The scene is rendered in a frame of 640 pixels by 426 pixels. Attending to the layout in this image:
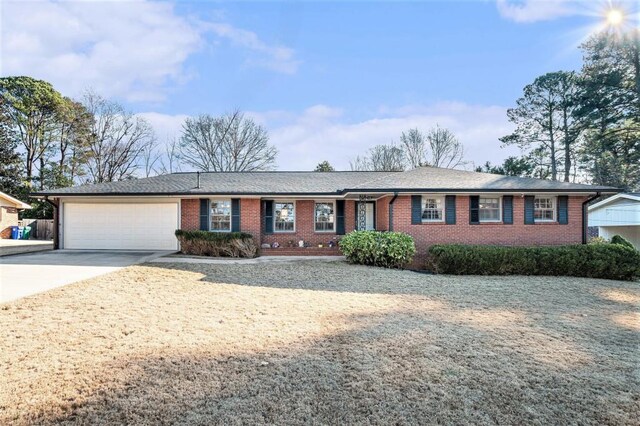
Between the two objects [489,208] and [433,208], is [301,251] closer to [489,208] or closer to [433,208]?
[433,208]

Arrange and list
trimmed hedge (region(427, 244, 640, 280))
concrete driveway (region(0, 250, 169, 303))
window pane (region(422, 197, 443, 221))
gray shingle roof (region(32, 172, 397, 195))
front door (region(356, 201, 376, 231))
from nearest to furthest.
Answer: concrete driveway (region(0, 250, 169, 303)), trimmed hedge (region(427, 244, 640, 280)), window pane (region(422, 197, 443, 221)), gray shingle roof (region(32, 172, 397, 195)), front door (region(356, 201, 376, 231))

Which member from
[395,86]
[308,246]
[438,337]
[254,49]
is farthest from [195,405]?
[395,86]

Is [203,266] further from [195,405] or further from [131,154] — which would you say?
[131,154]

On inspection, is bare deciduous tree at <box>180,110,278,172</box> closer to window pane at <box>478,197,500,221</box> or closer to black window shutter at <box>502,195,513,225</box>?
window pane at <box>478,197,500,221</box>

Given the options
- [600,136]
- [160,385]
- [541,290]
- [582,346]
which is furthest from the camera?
[600,136]

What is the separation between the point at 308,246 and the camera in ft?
46.7

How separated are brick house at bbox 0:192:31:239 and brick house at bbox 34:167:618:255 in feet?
38.8

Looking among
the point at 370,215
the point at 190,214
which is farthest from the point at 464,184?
the point at 190,214

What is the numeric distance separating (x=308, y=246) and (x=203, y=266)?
506cm

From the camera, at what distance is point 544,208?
12570 millimetres

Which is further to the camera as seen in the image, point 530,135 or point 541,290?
point 530,135

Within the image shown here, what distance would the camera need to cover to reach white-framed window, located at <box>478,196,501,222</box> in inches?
490

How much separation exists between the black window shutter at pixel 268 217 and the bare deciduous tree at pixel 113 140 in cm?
2456

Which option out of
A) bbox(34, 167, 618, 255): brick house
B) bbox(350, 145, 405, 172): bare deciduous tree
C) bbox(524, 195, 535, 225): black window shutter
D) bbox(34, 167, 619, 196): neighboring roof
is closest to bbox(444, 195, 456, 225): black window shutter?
bbox(34, 167, 618, 255): brick house
